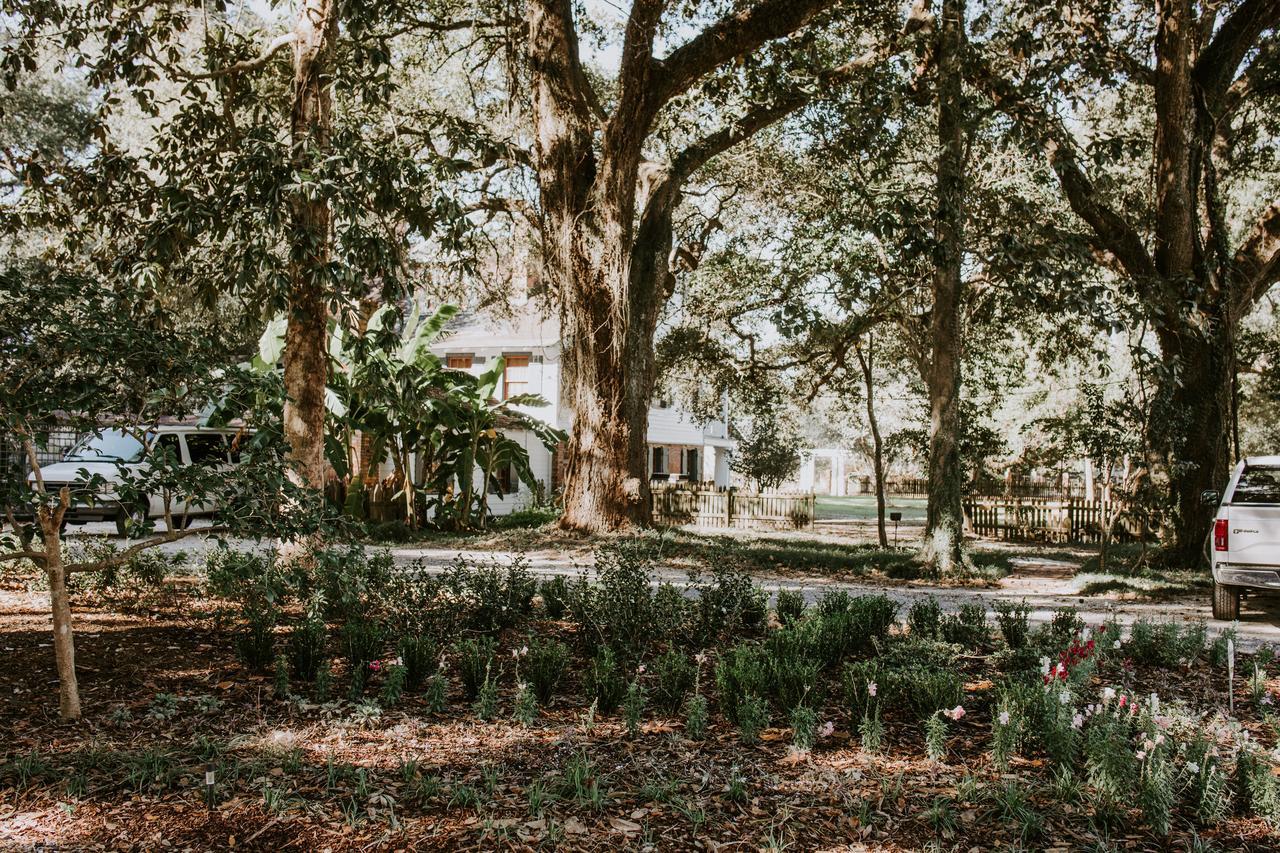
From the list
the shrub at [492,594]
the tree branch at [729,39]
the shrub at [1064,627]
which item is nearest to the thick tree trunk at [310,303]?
the shrub at [492,594]

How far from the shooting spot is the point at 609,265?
550 inches

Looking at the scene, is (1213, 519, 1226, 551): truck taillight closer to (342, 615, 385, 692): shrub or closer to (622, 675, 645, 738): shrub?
(622, 675, 645, 738): shrub

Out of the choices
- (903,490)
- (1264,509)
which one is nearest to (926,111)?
(1264,509)

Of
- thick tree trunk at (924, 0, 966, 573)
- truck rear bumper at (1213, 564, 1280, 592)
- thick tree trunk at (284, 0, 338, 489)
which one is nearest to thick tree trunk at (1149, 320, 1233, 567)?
thick tree trunk at (924, 0, 966, 573)

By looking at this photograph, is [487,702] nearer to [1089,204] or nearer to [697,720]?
[697,720]

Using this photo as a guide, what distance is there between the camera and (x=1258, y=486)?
1001cm

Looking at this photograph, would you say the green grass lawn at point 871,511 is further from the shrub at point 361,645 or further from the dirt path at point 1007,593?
the shrub at point 361,645

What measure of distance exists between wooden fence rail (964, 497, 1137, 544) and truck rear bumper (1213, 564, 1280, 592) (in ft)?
47.8

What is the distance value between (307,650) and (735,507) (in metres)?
22.7

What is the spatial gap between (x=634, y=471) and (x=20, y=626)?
9.08 meters

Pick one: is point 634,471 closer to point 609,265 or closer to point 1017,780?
point 609,265

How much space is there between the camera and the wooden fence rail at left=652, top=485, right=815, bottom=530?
27922 mm

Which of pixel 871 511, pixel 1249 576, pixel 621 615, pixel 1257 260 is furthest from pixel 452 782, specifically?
pixel 871 511

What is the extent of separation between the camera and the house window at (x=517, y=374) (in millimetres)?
29406
